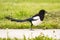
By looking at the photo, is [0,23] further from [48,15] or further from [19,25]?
[48,15]

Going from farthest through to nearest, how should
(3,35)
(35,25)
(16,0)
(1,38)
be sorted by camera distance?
(16,0)
(35,25)
(3,35)
(1,38)

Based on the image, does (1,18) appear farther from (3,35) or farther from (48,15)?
(3,35)

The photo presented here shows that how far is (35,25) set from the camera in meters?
8.52

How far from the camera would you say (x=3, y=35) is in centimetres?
782

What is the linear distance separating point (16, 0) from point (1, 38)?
32.3ft

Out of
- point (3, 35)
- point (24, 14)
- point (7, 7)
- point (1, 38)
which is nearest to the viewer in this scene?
point (1, 38)

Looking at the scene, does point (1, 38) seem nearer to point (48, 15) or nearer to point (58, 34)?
point (58, 34)

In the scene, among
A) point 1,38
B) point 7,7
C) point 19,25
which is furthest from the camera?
point 7,7

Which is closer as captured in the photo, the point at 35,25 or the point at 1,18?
the point at 35,25

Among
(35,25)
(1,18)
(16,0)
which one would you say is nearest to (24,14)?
(1,18)

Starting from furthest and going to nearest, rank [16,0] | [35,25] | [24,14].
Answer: [16,0] < [24,14] < [35,25]

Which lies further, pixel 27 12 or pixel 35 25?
pixel 27 12

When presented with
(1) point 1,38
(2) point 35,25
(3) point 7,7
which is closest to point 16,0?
(3) point 7,7

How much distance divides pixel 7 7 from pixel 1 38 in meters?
6.71
